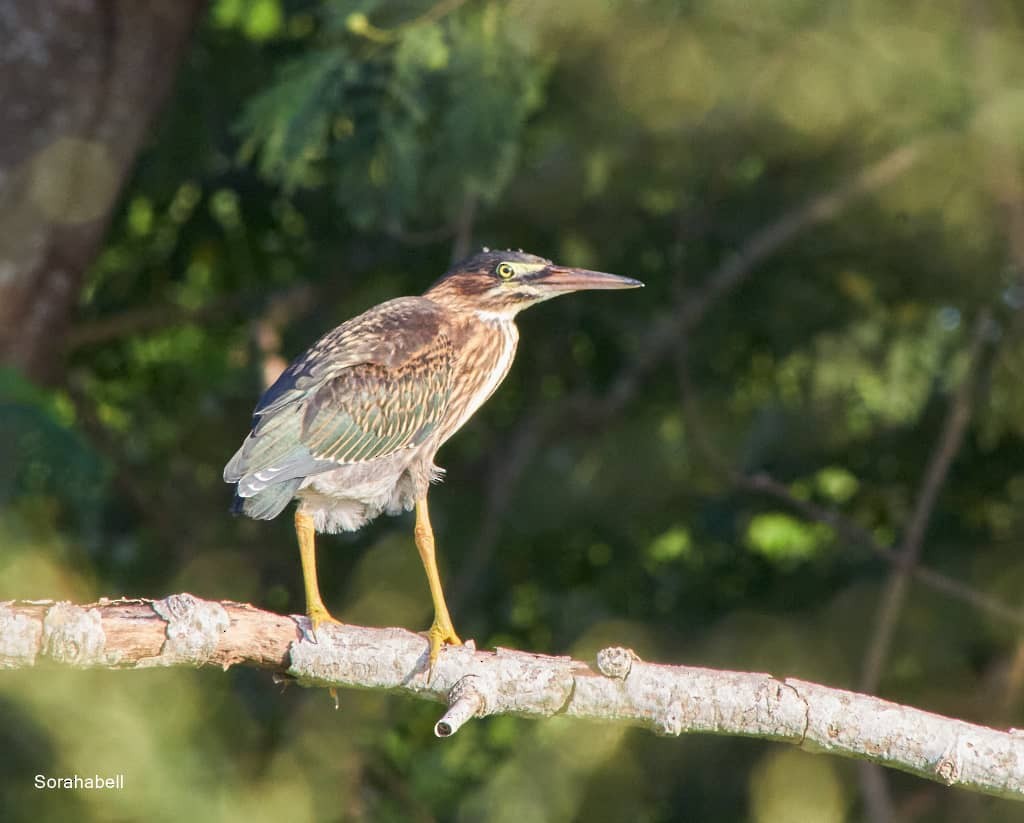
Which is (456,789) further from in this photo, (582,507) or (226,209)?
(226,209)

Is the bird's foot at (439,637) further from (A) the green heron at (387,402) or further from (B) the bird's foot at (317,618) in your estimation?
(B) the bird's foot at (317,618)

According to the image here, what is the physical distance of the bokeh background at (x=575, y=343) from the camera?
5.84m

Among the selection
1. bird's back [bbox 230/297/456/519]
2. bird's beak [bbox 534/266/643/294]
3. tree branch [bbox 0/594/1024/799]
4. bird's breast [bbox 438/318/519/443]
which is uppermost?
bird's beak [bbox 534/266/643/294]

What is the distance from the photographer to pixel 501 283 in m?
5.12

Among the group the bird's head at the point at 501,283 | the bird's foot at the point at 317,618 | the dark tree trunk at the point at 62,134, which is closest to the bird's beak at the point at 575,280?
the bird's head at the point at 501,283

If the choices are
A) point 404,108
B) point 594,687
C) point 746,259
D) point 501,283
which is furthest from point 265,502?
point 746,259

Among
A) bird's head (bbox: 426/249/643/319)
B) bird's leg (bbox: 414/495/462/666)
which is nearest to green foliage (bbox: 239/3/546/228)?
bird's head (bbox: 426/249/643/319)

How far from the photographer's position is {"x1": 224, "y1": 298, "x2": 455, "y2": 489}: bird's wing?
4.32 m

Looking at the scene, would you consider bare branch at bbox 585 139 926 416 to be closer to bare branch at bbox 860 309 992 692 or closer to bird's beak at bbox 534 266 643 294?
bare branch at bbox 860 309 992 692

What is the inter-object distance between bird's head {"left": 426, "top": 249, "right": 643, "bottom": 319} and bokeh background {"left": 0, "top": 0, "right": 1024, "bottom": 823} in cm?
52

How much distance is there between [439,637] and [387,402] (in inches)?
31.2

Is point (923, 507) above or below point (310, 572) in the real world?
above

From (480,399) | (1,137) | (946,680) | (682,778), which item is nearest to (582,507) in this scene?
(682,778)

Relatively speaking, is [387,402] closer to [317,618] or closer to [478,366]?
[478,366]
